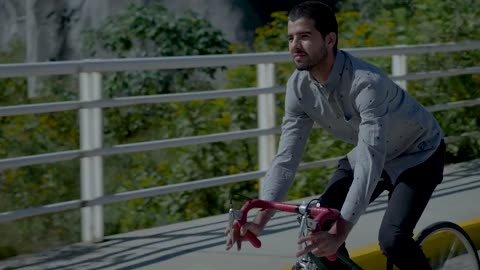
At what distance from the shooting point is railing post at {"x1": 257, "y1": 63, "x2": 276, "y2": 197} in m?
8.51

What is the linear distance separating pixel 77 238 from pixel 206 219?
3.00 ft

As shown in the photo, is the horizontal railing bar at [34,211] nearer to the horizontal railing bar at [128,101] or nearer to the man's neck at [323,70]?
the horizontal railing bar at [128,101]

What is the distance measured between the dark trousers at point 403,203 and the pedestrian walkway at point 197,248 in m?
1.74

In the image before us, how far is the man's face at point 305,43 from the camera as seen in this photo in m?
4.23

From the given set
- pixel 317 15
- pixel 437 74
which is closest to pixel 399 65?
pixel 437 74

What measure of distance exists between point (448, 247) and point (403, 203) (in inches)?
31.7

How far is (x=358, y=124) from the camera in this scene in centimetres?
464

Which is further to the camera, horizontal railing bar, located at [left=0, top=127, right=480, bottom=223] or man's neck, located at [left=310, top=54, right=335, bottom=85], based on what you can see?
horizontal railing bar, located at [left=0, top=127, right=480, bottom=223]

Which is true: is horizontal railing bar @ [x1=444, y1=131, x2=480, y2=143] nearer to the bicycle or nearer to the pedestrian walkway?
the pedestrian walkway

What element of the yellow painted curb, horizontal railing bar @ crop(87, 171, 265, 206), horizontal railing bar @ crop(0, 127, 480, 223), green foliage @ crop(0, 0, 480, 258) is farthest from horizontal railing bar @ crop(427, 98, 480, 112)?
the yellow painted curb

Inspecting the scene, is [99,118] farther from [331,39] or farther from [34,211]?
[331,39]

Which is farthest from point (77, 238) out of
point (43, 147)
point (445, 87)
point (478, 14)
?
point (478, 14)

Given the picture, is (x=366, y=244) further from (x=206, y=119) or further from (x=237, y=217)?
(x=237, y=217)

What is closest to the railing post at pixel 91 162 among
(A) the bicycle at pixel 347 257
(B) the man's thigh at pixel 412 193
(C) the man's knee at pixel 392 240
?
(A) the bicycle at pixel 347 257
